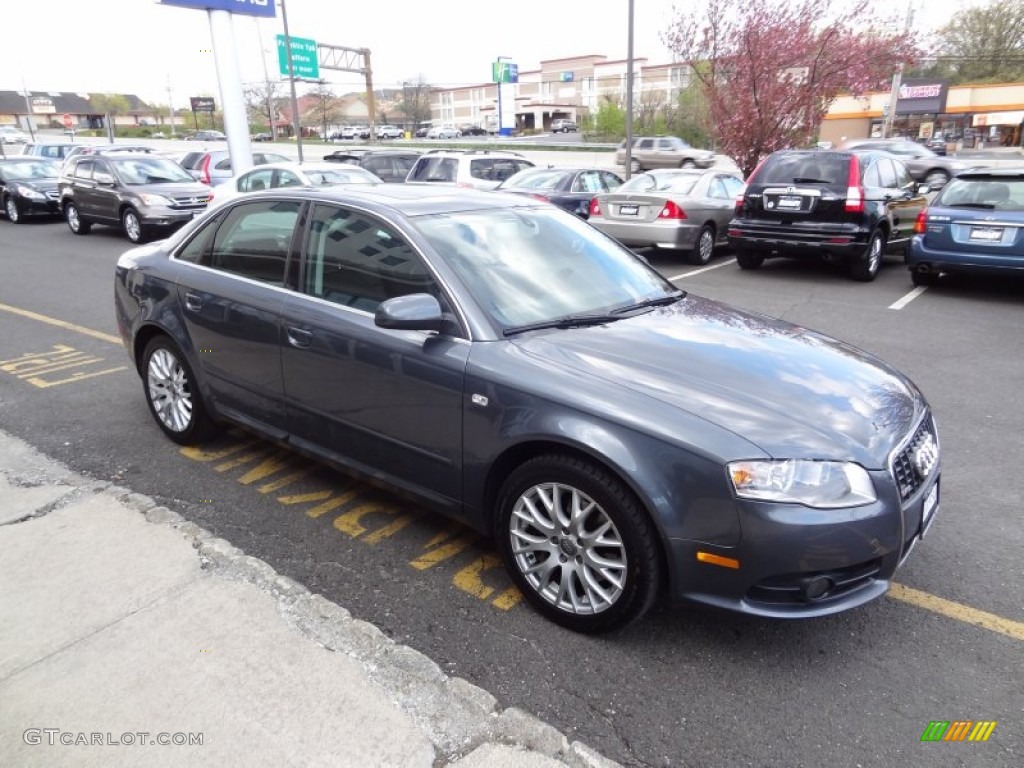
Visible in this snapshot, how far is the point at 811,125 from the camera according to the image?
17.9 meters

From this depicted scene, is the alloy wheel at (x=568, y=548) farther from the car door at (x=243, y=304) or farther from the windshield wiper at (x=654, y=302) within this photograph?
the car door at (x=243, y=304)

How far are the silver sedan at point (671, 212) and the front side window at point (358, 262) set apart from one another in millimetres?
7756

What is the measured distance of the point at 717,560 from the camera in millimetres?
2529

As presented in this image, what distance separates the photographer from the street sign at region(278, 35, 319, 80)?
33825 millimetres

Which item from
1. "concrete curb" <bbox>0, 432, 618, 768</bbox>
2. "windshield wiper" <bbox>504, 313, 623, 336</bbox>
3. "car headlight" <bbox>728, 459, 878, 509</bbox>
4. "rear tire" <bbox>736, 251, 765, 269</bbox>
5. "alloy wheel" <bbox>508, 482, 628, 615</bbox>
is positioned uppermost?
"windshield wiper" <bbox>504, 313, 623, 336</bbox>

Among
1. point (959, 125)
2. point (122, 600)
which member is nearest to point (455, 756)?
point (122, 600)

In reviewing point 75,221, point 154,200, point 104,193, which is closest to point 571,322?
point 154,200

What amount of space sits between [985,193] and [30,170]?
20666 millimetres

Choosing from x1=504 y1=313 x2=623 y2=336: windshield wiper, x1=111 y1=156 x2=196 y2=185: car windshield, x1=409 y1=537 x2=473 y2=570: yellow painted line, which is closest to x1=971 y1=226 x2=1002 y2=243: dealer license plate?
x1=504 y1=313 x2=623 y2=336: windshield wiper

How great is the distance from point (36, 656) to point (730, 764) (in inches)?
95.8

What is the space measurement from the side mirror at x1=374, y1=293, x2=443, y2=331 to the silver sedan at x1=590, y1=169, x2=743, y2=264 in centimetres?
830

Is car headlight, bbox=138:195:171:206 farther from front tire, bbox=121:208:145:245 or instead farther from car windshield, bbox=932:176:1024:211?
car windshield, bbox=932:176:1024:211

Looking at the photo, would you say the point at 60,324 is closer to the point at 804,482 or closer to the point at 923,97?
the point at 804,482

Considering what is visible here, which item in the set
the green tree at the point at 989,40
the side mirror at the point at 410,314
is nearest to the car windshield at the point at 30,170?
the side mirror at the point at 410,314
